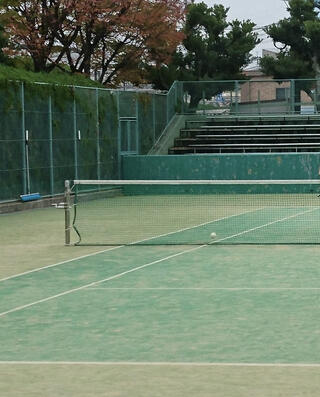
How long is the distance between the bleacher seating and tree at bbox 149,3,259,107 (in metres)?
7.74

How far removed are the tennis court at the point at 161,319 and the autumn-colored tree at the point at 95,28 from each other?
71.1 feet

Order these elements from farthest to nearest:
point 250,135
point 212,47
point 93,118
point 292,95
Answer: point 212,47 → point 292,95 → point 250,135 → point 93,118

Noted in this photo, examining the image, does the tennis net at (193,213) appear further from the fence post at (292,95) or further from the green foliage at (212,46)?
the green foliage at (212,46)

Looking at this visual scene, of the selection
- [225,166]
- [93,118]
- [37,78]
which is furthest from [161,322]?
[225,166]

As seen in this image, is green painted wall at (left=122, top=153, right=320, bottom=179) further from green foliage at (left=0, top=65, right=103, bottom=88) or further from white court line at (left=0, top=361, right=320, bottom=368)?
white court line at (left=0, top=361, right=320, bottom=368)

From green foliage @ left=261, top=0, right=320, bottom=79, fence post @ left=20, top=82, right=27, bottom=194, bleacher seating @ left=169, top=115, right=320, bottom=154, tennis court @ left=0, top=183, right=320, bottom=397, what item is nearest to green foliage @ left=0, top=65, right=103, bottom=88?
fence post @ left=20, top=82, right=27, bottom=194

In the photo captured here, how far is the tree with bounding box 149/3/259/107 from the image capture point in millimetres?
50188

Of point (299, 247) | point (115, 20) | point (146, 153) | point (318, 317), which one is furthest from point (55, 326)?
point (115, 20)

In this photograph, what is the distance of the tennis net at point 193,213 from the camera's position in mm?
19484

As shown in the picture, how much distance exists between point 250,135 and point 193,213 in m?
14.6

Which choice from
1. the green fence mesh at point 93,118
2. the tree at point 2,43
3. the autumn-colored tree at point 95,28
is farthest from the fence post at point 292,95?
the tree at point 2,43

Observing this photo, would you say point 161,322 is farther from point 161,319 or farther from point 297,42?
point 297,42

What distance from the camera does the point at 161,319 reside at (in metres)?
11.3

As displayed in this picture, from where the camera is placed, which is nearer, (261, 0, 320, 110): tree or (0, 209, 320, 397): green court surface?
(0, 209, 320, 397): green court surface
